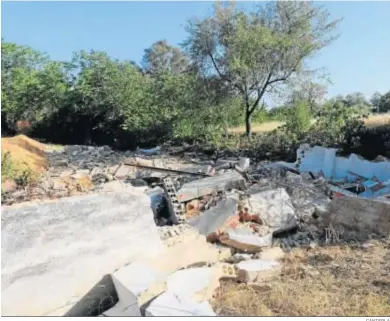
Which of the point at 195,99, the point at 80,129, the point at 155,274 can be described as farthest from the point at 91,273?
the point at 80,129

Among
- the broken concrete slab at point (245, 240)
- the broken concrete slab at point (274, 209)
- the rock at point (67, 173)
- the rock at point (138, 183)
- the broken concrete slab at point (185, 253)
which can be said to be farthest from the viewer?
the rock at point (67, 173)

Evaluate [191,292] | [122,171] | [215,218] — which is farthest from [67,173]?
[191,292]

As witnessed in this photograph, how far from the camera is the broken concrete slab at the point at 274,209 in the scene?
5.30m

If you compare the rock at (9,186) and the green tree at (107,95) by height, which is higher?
the green tree at (107,95)

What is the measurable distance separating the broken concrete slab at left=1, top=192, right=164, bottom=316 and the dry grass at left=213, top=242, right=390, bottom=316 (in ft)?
3.26

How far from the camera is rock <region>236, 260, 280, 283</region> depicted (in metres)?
3.64

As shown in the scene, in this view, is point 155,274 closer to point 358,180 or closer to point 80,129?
point 358,180

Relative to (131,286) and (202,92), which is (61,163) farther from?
(131,286)

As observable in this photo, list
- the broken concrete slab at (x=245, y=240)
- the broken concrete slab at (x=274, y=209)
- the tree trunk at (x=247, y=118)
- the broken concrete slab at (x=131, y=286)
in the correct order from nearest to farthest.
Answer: the broken concrete slab at (x=131, y=286)
the broken concrete slab at (x=245, y=240)
the broken concrete slab at (x=274, y=209)
the tree trunk at (x=247, y=118)

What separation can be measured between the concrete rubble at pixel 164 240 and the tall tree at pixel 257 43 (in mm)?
8449

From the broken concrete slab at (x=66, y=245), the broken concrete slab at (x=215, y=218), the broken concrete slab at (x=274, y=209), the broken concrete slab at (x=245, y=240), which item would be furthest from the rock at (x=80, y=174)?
the broken concrete slab at (x=66, y=245)

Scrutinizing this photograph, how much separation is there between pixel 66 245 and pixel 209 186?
3.75m

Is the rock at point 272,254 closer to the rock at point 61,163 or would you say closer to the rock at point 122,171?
the rock at point 122,171
